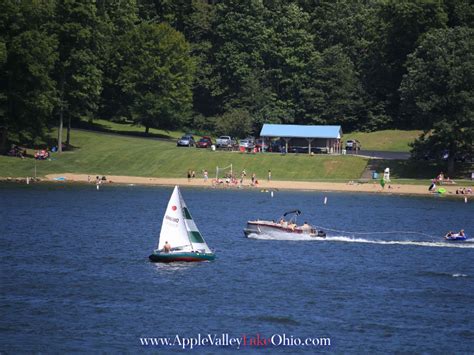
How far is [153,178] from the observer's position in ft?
456

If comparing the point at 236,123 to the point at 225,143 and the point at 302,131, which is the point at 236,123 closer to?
the point at 225,143

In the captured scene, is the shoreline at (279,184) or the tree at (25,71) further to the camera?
the tree at (25,71)

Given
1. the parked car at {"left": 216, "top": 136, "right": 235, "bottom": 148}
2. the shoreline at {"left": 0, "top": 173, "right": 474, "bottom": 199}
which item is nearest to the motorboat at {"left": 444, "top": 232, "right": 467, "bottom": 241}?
the shoreline at {"left": 0, "top": 173, "right": 474, "bottom": 199}

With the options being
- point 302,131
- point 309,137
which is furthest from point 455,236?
point 302,131

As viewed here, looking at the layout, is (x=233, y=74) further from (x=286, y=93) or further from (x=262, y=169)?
(x=262, y=169)

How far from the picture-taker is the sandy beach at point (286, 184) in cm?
13162

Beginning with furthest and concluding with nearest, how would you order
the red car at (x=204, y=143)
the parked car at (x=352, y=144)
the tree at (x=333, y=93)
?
the tree at (x=333, y=93)
the parked car at (x=352, y=144)
the red car at (x=204, y=143)

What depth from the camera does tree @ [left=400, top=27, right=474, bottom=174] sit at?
135 meters

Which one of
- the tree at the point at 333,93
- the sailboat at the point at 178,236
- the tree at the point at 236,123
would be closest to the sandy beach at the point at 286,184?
the tree at the point at 236,123

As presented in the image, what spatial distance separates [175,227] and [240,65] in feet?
355

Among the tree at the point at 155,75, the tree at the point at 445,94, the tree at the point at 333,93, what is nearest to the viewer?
the tree at the point at 445,94

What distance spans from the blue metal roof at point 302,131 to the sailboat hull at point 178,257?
257ft

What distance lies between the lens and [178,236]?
75.0 meters

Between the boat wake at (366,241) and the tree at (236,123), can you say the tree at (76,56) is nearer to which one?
the tree at (236,123)
